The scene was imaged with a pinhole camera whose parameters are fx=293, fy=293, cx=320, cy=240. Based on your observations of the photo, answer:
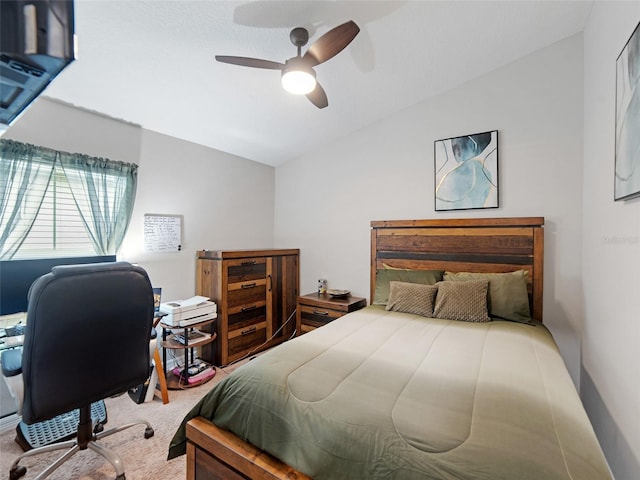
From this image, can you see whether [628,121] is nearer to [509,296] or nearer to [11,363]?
[509,296]

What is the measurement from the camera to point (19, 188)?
6.48 feet

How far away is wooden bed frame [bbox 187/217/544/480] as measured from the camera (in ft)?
4.28

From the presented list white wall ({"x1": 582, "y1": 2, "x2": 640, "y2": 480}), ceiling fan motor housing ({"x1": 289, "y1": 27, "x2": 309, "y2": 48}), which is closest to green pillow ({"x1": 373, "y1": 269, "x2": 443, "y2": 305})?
white wall ({"x1": 582, "y1": 2, "x2": 640, "y2": 480})

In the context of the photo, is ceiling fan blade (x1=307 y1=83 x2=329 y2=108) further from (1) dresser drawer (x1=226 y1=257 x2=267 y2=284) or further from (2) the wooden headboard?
(1) dresser drawer (x1=226 y1=257 x2=267 y2=284)

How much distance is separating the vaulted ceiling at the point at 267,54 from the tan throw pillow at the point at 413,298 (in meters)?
1.78

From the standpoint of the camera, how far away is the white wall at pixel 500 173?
2.36 m

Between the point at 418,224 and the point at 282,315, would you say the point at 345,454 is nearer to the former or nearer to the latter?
the point at 418,224

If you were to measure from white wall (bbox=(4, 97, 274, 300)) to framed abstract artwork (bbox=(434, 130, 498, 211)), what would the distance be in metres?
2.19

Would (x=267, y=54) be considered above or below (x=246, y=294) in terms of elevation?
above

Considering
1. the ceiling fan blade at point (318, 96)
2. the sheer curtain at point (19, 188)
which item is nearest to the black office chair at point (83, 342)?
the sheer curtain at point (19, 188)

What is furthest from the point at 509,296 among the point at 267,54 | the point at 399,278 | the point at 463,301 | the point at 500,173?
the point at 267,54

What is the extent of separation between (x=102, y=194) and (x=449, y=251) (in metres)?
3.05

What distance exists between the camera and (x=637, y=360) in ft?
4.06

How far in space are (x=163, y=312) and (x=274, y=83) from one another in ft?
6.91
